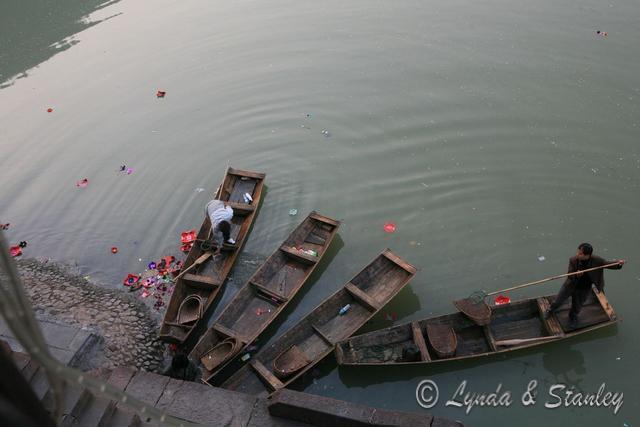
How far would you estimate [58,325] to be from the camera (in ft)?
26.6

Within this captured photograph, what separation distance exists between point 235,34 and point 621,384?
47.1ft

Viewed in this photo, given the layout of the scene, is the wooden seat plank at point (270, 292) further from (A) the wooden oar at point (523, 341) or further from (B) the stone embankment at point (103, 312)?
(A) the wooden oar at point (523, 341)

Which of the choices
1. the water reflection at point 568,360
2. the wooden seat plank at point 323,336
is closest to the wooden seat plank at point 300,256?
the wooden seat plank at point 323,336

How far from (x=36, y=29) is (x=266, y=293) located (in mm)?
15956

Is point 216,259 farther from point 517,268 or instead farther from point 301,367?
point 517,268

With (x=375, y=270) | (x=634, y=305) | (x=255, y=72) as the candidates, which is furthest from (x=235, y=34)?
(x=634, y=305)

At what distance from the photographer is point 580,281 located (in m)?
7.68

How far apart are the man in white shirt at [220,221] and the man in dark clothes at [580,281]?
567cm

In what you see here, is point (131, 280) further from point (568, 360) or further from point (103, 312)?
point (568, 360)

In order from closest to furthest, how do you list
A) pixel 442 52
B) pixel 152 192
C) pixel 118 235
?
1. pixel 118 235
2. pixel 152 192
3. pixel 442 52

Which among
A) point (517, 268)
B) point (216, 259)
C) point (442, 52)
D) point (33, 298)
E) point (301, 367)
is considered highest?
point (442, 52)

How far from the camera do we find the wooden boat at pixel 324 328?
7.70 metres

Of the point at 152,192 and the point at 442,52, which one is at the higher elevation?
the point at 442,52

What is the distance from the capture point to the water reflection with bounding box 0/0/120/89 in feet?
56.2
